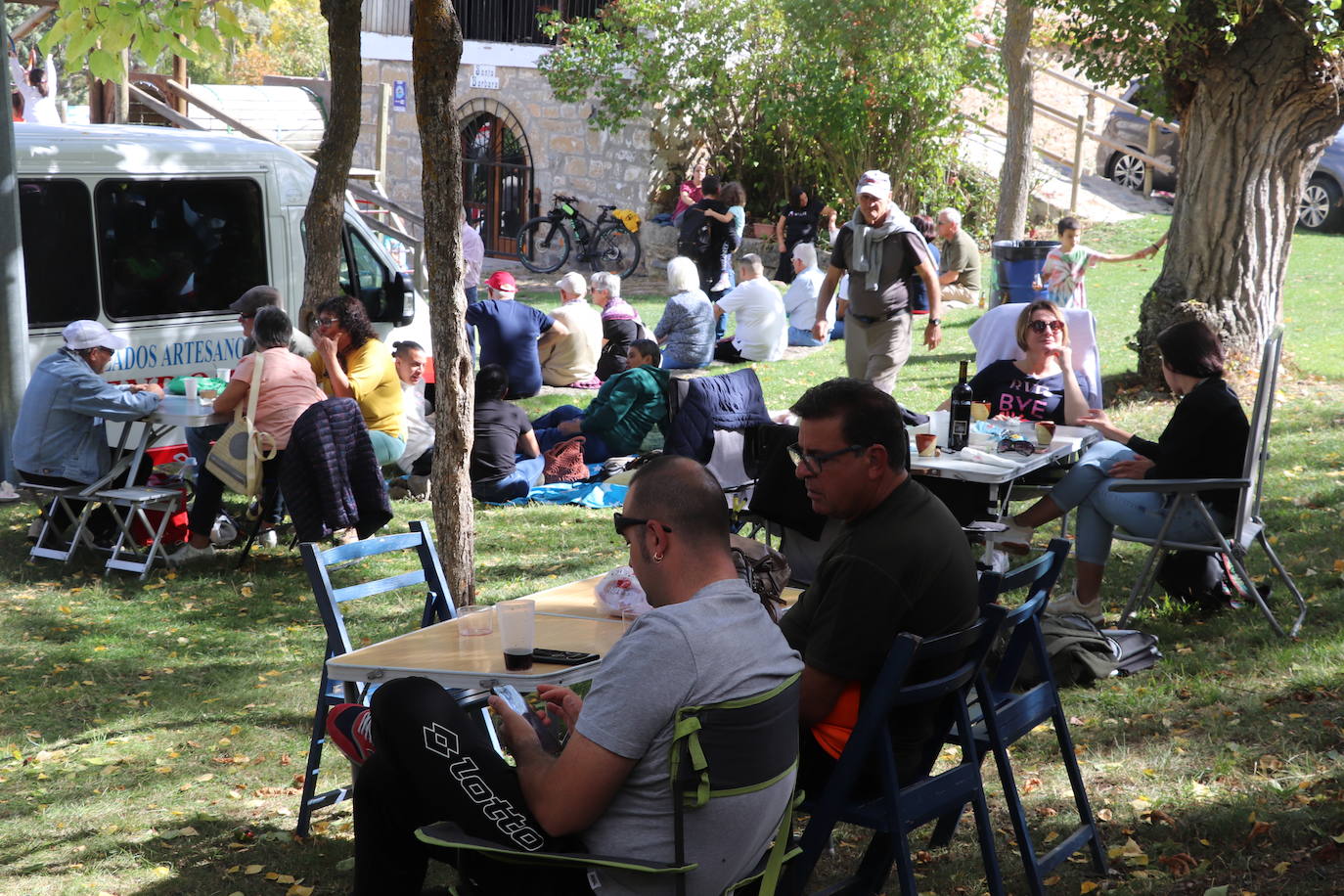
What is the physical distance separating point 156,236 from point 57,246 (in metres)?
0.61

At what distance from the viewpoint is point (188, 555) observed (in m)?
7.49

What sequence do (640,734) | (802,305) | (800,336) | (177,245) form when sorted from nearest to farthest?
(640,734) < (177,245) < (800,336) < (802,305)

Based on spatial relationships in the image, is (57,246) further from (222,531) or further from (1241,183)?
(1241,183)

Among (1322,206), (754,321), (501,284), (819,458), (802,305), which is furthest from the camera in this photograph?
(1322,206)

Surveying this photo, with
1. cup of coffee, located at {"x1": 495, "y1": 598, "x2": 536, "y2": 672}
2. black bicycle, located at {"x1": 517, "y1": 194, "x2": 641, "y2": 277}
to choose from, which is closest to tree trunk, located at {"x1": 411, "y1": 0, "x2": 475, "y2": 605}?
cup of coffee, located at {"x1": 495, "y1": 598, "x2": 536, "y2": 672}

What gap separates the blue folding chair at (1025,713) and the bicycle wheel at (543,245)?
17.1m

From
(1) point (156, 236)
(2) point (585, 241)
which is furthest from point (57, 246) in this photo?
(2) point (585, 241)

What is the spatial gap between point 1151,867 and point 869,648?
1311mm

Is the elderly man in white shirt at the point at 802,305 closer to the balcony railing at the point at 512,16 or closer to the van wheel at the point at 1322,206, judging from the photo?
the balcony railing at the point at 512,16

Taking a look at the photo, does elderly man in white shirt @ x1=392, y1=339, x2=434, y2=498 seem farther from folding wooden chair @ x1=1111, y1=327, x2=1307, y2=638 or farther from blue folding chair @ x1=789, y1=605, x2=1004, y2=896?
blue folding chair @ x1=789, y1=605, x2=1004, y2=896

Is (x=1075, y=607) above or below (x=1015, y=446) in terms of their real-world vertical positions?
below

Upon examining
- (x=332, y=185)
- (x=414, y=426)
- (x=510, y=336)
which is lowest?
(x=414, y=426)

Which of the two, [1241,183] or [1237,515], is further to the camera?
[1241,183]

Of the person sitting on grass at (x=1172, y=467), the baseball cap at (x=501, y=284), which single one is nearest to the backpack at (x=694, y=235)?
the baseball cap at (x=501, y=284)
